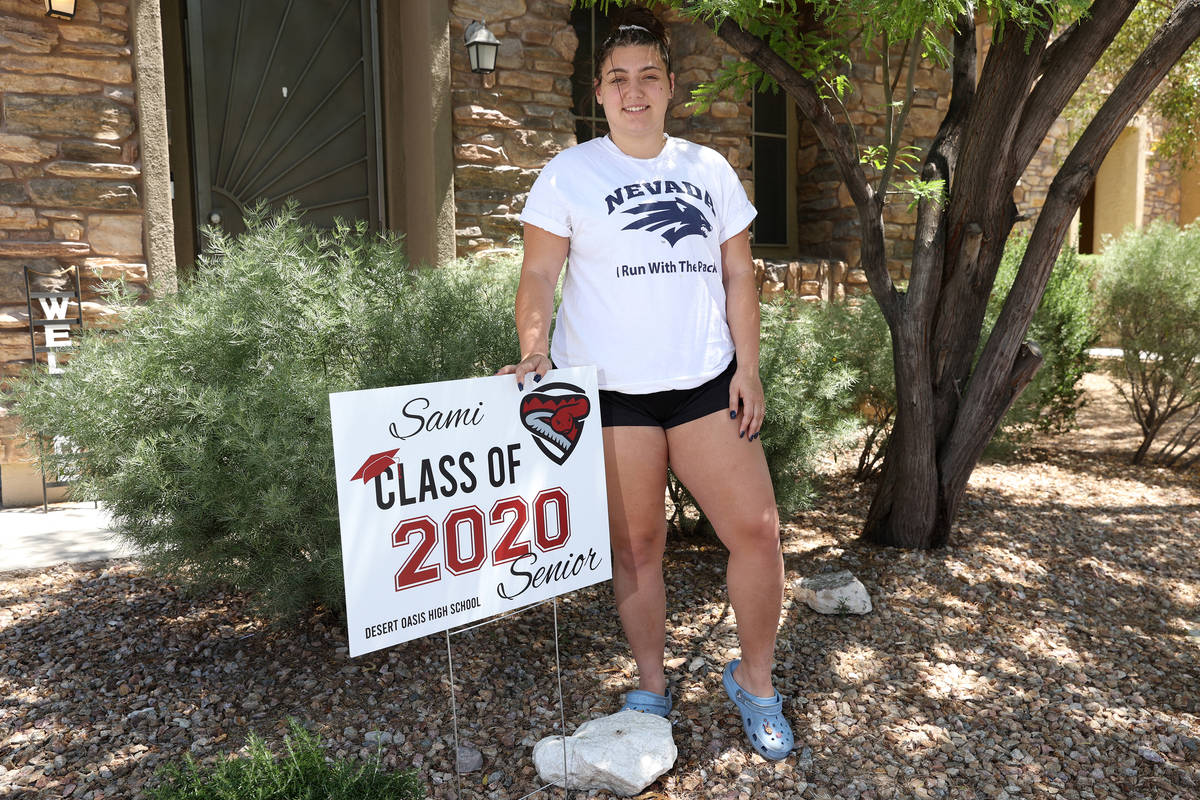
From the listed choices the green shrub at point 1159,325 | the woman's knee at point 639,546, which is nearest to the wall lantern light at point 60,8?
the woman's knee at point 639,546

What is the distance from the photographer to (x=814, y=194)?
732cm

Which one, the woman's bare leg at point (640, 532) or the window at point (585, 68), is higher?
the window at point (585, 68)

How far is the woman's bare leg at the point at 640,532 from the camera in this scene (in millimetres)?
2211

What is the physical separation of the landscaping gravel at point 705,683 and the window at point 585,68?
3.74 metres

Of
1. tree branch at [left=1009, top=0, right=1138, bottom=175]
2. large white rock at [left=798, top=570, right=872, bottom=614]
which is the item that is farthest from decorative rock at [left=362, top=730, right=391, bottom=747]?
tree branch at [left=1009, top=0, right=1138, bottom=175]

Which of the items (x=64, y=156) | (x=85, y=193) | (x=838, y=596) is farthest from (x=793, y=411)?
(x=64, y=156)

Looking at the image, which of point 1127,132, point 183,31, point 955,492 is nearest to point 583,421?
point 955,492

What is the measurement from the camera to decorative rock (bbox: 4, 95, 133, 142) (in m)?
4.48

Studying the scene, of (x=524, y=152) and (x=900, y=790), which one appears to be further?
(x=524, y=152)

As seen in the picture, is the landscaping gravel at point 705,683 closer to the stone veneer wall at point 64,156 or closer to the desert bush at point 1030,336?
the desert bush at point 1030,336

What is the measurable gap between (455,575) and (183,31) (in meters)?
4.80

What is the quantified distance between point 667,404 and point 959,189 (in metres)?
2.05

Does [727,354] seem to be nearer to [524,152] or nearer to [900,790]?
[900,790]

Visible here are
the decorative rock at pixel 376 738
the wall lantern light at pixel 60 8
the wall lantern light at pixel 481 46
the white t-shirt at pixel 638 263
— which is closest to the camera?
the white t-shirt at pixel 638 263
